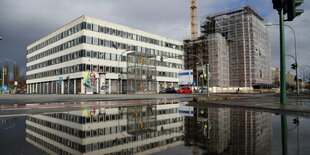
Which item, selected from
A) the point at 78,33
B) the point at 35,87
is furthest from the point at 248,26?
the point at 35,87

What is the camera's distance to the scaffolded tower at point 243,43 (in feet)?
208

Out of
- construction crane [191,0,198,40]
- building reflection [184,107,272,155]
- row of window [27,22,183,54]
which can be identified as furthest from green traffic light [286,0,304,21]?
construction crane [191,0,198,40]

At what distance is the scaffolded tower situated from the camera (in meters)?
63.5

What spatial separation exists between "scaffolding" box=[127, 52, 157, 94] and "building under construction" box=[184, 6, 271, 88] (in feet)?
67.4

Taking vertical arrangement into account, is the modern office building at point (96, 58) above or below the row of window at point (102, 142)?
above

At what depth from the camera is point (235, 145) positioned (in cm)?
420

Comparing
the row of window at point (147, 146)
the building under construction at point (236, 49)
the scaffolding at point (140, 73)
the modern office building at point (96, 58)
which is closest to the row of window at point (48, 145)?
the row of window at point (147, 146)

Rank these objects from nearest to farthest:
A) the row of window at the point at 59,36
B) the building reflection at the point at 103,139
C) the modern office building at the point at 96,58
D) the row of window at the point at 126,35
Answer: the building reflection at the point at 103,139 → the modern office building at the point at 96,58 → the row of window at the point at 126,35 → the row of window at the point at 59,36

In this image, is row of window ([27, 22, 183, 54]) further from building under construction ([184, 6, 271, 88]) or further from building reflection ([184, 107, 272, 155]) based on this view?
building reflection ([184, 107, 272, 155])

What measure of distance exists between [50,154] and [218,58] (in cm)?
6339

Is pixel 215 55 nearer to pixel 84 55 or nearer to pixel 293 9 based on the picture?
pixel 84 55

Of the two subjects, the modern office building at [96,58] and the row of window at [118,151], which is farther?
the modern office building at [96,58]

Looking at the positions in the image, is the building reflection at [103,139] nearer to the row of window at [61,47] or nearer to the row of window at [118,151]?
the row of window at [118,151]

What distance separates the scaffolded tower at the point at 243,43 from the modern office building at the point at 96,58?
20.4 m
